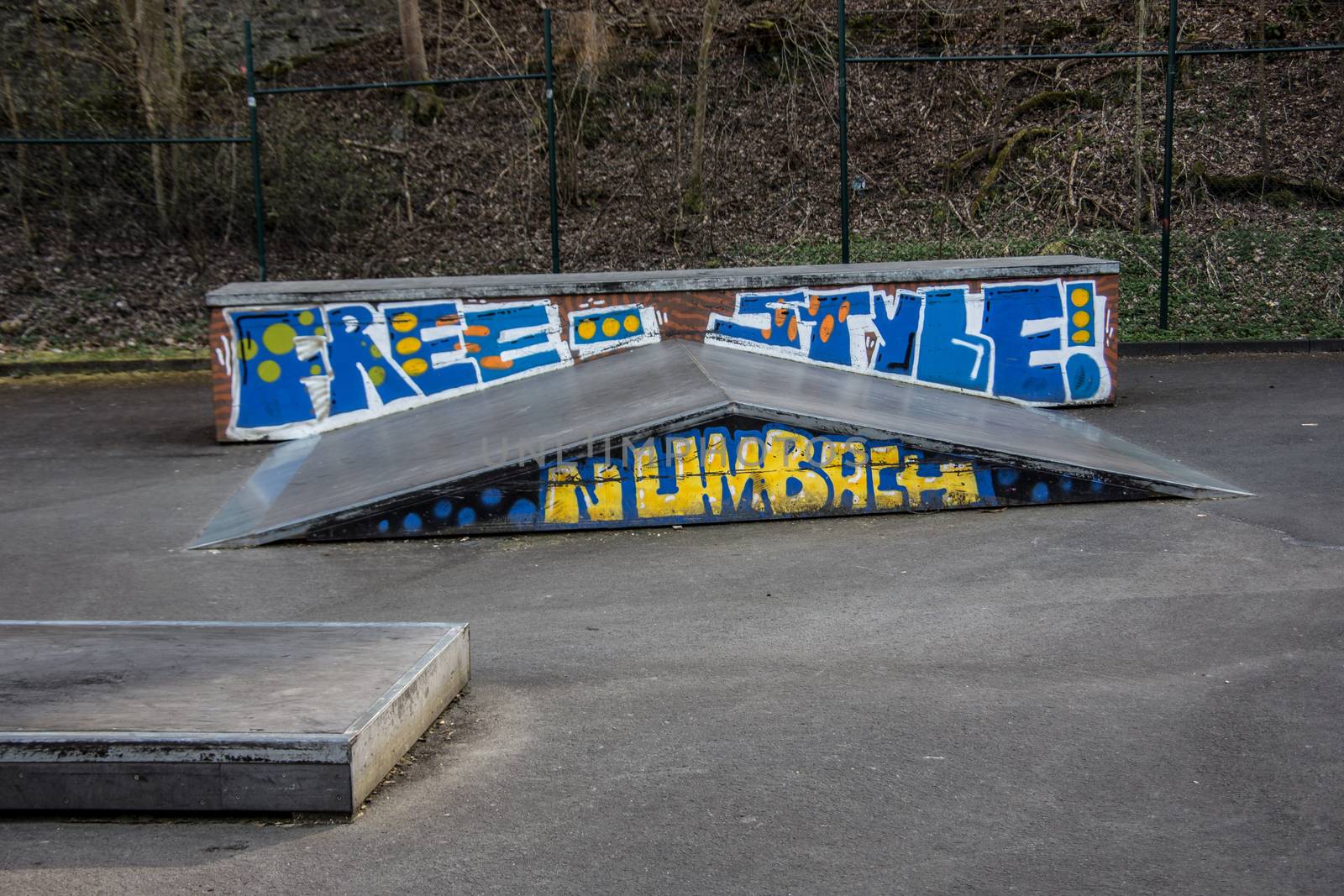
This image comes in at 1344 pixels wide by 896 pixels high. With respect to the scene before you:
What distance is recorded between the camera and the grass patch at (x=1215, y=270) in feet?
45.8

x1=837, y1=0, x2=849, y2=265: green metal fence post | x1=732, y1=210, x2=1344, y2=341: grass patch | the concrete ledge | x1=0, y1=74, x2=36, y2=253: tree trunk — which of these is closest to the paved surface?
the concrete ledge

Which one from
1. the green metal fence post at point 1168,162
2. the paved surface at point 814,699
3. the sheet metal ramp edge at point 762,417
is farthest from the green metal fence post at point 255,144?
the green metal fence post at point 1168,162

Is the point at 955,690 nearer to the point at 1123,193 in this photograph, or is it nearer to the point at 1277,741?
the point at 1277,741

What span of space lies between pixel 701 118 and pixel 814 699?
568 inches

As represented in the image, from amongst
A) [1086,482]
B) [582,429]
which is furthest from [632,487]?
[1086,482]

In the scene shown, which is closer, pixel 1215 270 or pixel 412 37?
pixel 1215 270

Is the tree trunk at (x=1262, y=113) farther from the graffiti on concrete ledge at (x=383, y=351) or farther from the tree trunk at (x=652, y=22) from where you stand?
the graffiti on concrete ledge at (x=383, y=351)

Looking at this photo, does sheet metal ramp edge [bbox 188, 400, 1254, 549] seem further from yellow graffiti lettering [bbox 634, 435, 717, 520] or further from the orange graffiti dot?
the orange graffiti dot

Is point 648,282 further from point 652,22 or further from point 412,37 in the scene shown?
point 652,22

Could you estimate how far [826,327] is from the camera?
424 inches

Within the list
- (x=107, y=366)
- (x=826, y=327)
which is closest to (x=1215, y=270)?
(x=826, y=327)

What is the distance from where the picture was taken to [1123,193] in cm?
1819

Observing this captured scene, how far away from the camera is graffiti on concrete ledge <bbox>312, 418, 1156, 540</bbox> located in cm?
709

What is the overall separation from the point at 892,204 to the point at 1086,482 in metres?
12.4
